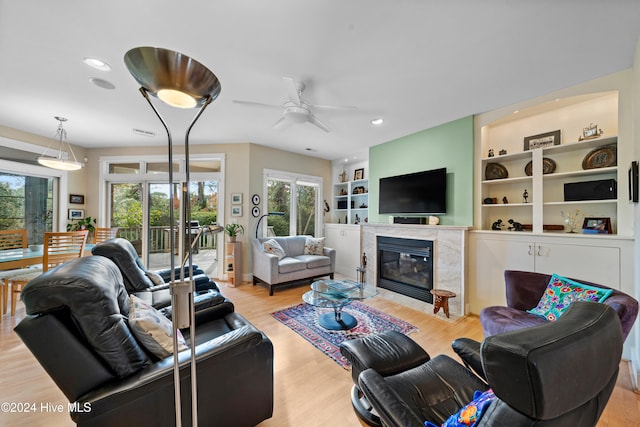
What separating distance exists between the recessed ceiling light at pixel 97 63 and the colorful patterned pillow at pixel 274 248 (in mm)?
2916

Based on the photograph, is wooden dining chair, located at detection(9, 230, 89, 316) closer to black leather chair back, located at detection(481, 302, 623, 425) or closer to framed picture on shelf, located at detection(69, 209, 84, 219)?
framed picture on shelf, located at detection(69, 209, 84, 219)

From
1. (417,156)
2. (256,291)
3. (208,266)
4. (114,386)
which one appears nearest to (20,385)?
(114,386)

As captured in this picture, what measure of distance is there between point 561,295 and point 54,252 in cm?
552

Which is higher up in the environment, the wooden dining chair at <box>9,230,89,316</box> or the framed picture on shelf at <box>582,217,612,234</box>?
the framed picture on shelf at <box>582,217,612,234</box>

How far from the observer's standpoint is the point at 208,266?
16.1 ft

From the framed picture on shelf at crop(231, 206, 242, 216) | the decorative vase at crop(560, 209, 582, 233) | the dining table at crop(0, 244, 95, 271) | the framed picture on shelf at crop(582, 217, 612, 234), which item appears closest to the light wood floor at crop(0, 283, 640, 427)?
the dining table at crop(0, 244, 95, 271)

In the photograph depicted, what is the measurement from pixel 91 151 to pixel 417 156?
6.20 metres

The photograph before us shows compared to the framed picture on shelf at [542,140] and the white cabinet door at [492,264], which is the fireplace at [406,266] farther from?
the framed picture on shelf at [542,140]

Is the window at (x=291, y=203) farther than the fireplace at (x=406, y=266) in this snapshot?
Yes

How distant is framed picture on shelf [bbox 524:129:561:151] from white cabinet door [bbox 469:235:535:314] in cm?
120

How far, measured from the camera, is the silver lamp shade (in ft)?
2.45

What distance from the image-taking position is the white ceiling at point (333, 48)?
160cm

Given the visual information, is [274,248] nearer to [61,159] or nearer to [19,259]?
[19,259]

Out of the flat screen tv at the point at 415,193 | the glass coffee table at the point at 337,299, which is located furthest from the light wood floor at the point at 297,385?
→ the flat screen tv at the point at 415,193
